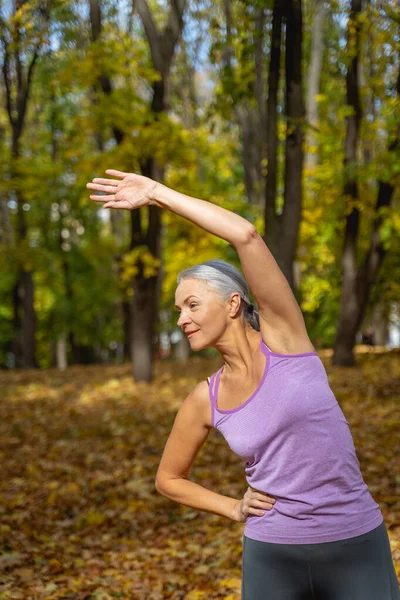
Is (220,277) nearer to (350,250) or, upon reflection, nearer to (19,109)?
(350,250)

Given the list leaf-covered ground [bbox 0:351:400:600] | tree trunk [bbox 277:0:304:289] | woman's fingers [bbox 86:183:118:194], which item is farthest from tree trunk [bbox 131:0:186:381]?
woman's fingers [bbox 86:183:118:194]

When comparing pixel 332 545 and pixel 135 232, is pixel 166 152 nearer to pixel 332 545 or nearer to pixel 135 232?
pixel 135 232

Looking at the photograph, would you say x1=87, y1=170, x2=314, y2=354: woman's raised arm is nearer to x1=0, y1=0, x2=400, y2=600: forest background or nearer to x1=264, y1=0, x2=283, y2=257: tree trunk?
x1=0, y1=0, x2=400, y2=600: forest background

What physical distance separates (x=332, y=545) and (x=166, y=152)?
441 inches

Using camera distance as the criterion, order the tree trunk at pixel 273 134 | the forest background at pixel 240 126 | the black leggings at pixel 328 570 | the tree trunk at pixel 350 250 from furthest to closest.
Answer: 1. the tree trunk at pixel 350 250
2. the forest background at pixel 240 126
3. the tree trunk at pixel 273 134
4. the black leggings at pixel 328 570

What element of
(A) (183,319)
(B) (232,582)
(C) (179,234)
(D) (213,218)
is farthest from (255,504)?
(C) (179,234)

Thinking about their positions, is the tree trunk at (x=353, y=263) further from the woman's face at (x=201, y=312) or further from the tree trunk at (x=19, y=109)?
the woman's face at (x=201, y=312)

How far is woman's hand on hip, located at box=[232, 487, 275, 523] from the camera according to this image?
80.7 inches

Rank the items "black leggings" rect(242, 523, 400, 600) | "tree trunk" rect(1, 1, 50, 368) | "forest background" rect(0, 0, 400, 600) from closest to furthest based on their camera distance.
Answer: "black leggings" rect(242, 523, 400, 600)
"forest background" rect(0, 0, 400, 600)
"tree trunk" rect(1, 1, 50, 368)

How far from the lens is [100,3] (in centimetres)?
1397

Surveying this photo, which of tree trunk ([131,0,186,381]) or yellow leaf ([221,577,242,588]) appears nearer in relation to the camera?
yellow leaf ([221,577,242,588])

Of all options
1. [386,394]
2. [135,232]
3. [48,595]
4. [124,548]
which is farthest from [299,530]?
[135,232]

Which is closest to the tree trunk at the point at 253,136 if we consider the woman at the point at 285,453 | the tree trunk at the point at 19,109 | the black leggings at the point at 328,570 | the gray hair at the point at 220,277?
the tree trunk at the point at 19,109

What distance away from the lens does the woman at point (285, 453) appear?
199 centimetres
